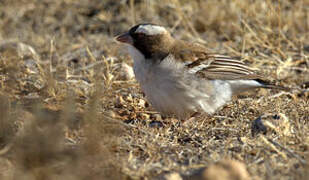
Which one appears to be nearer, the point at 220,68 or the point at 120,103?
the point at 220,68

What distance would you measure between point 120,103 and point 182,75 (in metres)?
0.95

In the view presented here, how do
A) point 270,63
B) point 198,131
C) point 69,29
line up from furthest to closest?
1. point 69,29
2. point 270,63
3. point 198,131

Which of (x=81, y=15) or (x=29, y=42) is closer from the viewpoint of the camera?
(x=29, y=42)

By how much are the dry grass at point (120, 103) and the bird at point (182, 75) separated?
19 cm

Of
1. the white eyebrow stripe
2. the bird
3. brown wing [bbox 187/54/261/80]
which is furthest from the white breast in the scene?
the white eyebrow stripe

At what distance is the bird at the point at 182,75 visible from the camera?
478 centimetres

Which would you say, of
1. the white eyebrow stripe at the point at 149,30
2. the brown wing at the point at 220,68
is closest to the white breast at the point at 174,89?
the brown wing at the point at 220,68

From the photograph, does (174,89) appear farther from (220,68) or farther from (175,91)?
(220,68)

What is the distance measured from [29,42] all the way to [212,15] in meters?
2.98

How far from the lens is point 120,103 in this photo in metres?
5.48

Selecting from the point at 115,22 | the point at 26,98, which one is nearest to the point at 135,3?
the point at 115,22

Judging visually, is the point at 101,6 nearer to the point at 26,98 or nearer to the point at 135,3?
the point at 135,3

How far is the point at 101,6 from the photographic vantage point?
9273 millimetres

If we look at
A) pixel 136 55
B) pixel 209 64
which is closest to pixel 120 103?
pixel 136 55
